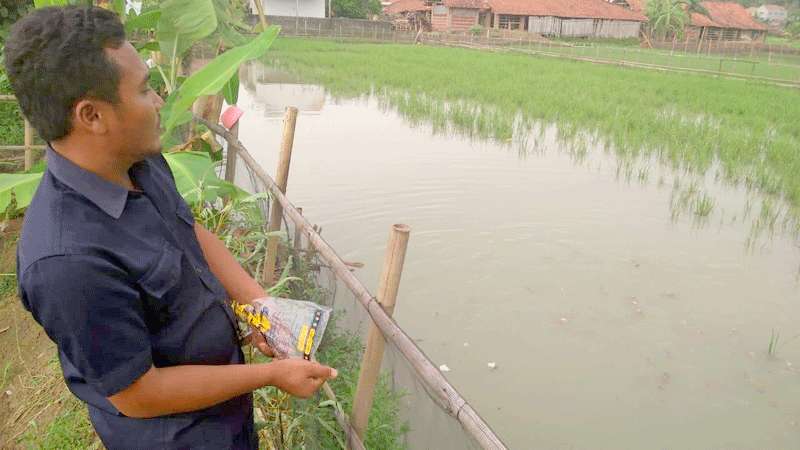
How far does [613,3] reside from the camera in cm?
3309

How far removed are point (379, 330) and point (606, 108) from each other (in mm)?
8684

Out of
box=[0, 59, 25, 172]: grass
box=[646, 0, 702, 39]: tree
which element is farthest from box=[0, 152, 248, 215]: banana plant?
box=[646, 0, 702, 39]: tree

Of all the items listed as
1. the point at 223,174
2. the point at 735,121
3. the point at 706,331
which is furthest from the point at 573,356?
the point at 735,121

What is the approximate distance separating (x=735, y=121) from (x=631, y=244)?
206 inches

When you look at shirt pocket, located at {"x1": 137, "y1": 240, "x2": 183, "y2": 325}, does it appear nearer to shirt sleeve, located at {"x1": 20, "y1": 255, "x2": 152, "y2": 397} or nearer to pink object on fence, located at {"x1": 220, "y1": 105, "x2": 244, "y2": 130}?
shirt sleeve, located at {"x1": 20, "y1": 255, "x2": 152, "y2": 397}

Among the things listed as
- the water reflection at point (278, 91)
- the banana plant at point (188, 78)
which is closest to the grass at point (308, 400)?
the banana plant at point (188, 78)

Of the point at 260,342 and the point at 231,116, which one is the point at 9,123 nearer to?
the point at 231,116

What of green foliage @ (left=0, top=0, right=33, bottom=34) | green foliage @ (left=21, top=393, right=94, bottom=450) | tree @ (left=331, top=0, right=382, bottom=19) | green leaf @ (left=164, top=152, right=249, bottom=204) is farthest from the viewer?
tree @ (left=331, top=0, right=382, bottom=19)

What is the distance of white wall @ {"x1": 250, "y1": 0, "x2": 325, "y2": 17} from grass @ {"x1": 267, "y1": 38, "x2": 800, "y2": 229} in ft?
37.9

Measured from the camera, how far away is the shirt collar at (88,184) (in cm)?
85

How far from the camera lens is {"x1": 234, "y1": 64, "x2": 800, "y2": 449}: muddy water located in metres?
2.81

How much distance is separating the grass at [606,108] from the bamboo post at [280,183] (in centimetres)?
472

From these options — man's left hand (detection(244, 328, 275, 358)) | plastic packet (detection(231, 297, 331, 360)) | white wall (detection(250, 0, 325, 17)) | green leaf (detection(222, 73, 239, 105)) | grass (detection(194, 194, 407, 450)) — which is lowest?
grass (detection(194, 194, 407, 450))

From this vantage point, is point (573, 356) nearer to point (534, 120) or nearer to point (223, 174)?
point (223, 174)
